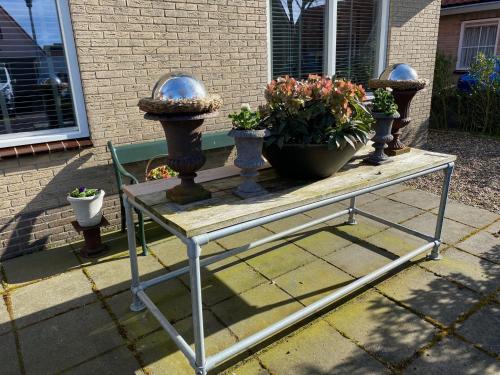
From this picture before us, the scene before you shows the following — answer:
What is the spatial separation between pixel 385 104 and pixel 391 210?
196 cm

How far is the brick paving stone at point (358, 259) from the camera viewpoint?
3136 mm

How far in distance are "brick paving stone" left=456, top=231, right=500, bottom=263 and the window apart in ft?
8.94

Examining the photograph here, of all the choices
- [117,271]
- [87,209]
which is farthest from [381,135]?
[87,209]

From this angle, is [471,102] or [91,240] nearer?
[91,240]

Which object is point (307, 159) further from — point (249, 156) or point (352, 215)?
point (352, 215)

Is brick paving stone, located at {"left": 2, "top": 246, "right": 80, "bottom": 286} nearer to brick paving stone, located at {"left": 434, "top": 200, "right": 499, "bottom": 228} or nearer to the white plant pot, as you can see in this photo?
the white plant pot

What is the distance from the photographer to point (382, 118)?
2.66 meters

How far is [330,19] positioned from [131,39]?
266 centimetres

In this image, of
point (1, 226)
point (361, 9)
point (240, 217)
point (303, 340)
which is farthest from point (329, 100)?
point (361, 9)

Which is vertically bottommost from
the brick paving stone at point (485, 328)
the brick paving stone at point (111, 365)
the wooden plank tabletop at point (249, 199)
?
the brick paving stone at point (485, 328)

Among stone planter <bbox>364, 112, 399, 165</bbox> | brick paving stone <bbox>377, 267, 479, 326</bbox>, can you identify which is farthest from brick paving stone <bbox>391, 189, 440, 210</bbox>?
stone planter <bbox>364, 112, 399, 165</bbox>

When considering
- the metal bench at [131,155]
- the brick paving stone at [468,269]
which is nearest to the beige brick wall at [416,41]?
the brick paving stone at [468,269]

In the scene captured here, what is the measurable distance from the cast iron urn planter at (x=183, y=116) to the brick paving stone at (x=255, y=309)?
3.12 ft

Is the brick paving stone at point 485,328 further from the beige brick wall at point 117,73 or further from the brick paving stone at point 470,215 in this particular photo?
the beige brick wall at point 117,73
